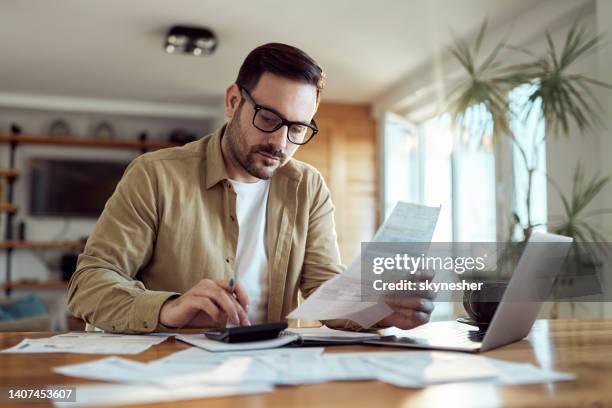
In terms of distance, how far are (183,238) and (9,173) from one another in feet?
17.9

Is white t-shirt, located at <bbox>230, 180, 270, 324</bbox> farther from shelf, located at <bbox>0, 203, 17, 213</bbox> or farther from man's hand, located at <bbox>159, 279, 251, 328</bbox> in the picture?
shelf, located at <bbox>0, 203, 17, 213</bbox>

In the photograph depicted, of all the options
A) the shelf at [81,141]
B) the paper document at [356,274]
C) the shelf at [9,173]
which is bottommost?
the paper document at [356,274]

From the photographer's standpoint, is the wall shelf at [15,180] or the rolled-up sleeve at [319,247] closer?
the rolled-up sleeve at [319,247]

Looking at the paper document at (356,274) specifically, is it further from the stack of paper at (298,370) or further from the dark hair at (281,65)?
the dark hair at (281,65)

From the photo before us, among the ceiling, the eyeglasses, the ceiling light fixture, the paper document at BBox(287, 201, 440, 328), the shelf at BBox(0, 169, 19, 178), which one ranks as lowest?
the paper document at BBox(287, 201, 440, 328)

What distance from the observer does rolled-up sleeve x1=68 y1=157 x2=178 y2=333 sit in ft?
3.81

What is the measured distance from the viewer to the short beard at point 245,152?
5.09 ft

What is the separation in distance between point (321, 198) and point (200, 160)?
380mm

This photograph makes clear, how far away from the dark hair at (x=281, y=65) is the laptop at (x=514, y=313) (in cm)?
69

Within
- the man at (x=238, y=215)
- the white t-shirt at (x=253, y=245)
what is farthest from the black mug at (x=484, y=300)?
the white t-shirt at (x=253, y=245)

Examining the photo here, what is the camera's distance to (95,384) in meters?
0.67

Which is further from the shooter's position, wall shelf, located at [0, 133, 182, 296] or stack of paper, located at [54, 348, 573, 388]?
wall shelf, located at [0, 133, 182, 296]

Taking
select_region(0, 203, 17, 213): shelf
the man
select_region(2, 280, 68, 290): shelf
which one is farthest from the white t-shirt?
select_region(0, 203, 17, 213): shelf

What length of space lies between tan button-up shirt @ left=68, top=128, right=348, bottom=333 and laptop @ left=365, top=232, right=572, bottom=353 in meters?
0.46
